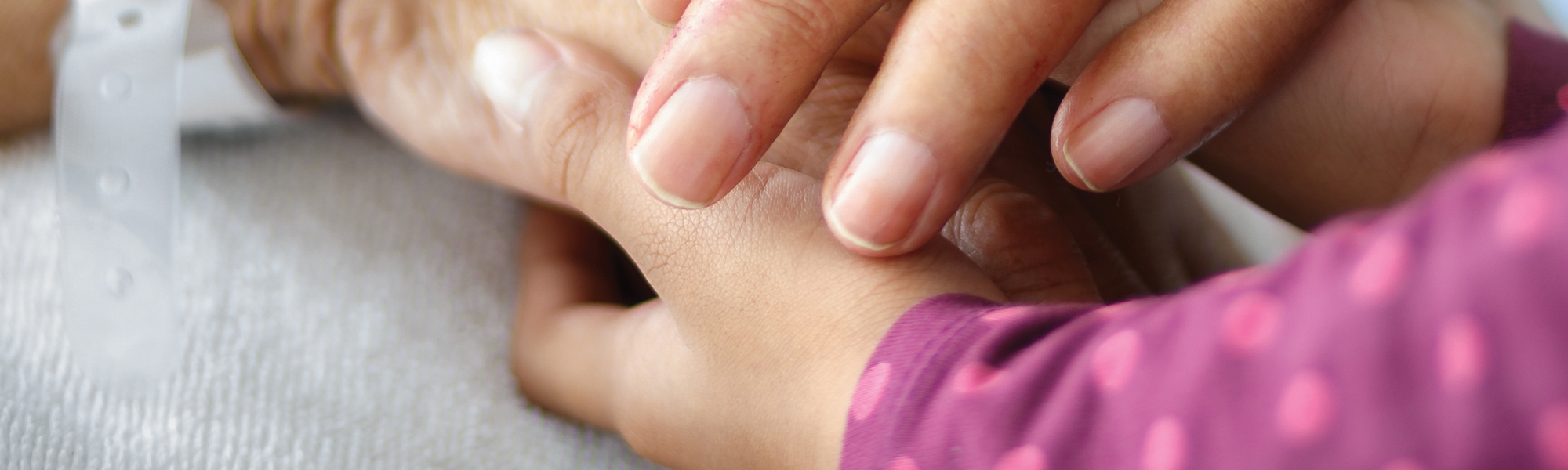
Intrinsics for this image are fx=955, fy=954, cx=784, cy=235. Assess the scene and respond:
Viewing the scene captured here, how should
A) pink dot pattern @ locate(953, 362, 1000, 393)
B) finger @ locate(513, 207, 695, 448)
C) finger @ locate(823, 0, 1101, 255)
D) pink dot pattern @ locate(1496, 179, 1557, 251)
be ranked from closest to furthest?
pink dot pattern @ locate(1496, 179, 1557, 251) → pink dot pattern @ locate(953, 362, 1000, 393) → finger @ locate(823, 0, 1101, 255) → finger @ locate(513, 207, 695, 448)

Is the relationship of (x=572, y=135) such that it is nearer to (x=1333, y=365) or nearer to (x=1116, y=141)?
(x=1116, y=141)

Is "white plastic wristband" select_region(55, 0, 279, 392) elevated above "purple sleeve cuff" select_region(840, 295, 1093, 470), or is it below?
below

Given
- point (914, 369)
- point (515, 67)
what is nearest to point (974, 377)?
point (914, 369)

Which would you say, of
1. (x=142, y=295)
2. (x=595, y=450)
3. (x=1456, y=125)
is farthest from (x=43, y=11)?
(x=1456, y=125)

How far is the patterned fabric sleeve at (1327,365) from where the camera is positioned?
183 mm

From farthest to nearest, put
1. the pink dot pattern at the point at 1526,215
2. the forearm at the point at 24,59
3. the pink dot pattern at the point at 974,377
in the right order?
the forearm at the point at 24,59
the pink dot pattern at the point at 974,377
the pink dot pattern at the point at 1526,215

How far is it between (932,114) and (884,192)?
0.04 m

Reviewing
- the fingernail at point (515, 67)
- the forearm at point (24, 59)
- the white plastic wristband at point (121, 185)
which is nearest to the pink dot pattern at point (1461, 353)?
the fingernail at point (515, 67)

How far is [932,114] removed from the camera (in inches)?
15.8

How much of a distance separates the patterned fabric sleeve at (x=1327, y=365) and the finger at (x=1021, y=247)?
0.16m

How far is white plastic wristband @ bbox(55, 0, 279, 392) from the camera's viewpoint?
0.57 m

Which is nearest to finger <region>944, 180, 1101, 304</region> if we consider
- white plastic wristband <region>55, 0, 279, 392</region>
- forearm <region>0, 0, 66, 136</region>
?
white plastic wristband <region>55, 0, 279, 392</region>

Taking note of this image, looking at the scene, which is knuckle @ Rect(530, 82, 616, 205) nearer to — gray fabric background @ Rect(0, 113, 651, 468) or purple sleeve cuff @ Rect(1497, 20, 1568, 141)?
gray fabric background @ Rect(0, 113, 651, 468)

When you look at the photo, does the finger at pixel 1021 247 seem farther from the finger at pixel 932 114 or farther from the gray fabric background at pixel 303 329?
the gray fabric background at pixel 303 329
